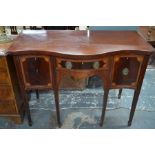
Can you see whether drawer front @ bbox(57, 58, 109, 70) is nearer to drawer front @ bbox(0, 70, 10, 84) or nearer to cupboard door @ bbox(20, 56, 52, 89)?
cupboard door @ bbox(20, 56, 52, 89)

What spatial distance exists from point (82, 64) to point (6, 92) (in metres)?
0.65

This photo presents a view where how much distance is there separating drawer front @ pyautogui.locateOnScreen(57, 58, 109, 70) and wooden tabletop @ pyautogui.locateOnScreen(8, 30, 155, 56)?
0.24 ft

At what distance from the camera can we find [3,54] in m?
1.25

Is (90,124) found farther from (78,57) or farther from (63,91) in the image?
(78,57)

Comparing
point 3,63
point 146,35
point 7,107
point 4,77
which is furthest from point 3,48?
point 146,35

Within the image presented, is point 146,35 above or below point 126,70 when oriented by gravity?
below

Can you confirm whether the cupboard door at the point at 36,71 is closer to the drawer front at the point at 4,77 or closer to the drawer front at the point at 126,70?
the drawer front at the point at 4,77

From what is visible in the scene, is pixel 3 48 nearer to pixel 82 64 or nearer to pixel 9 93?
pixel 9 93

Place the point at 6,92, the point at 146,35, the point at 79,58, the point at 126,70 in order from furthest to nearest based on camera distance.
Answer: the point at 146,35 < the point at 6,92 < the point at 126,70 < the point at 79,58

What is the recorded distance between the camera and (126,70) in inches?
51.2

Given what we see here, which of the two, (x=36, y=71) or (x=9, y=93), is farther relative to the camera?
(x=9, y=93)

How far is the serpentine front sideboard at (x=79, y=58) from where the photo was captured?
1190 mm

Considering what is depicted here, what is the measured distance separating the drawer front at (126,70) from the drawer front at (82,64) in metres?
0.08

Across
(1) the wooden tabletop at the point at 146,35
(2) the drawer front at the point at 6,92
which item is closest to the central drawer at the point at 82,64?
(2) the drawer front at the point at 6,92
